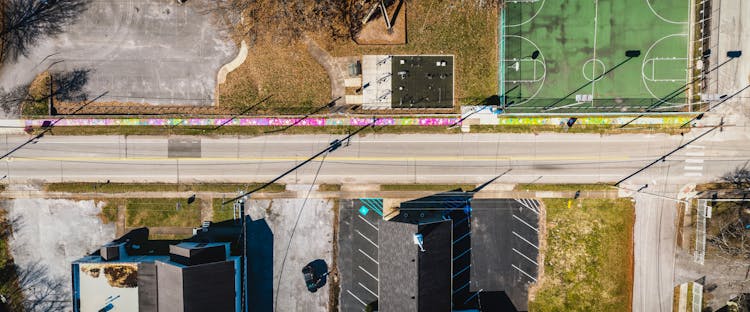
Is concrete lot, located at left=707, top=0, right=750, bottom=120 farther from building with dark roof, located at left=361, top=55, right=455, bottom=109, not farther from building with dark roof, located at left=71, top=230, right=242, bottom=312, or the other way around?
building with dark roof, located at left=71, top=230, right=242, bottom=312

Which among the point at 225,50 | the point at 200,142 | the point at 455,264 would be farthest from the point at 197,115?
the point at 455,264

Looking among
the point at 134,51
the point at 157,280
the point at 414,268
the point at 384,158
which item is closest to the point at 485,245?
the point at 414,268

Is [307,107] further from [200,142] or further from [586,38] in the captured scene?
[586,38]

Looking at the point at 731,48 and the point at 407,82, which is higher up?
the point at 731,48

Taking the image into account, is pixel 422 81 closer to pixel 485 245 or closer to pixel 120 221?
pixel 485 245

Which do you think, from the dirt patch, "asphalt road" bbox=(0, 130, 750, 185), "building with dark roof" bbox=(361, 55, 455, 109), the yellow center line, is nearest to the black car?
"asphalt road" bbox=(0, 130, 750, 185)

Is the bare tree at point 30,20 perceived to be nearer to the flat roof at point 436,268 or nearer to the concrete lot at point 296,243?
the concrete lot at point 296,243

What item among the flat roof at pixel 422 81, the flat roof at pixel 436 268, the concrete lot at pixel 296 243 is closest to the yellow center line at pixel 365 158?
the concrete lot at pixel 296 243
